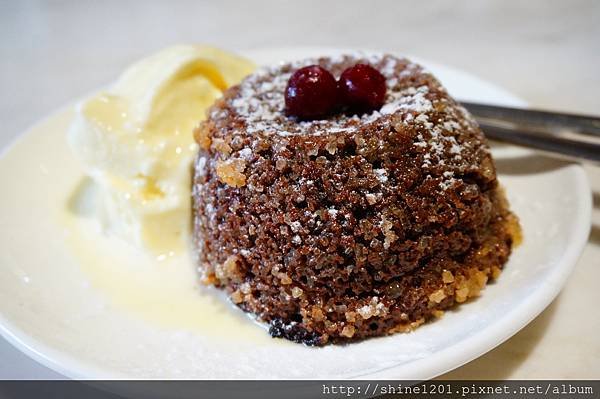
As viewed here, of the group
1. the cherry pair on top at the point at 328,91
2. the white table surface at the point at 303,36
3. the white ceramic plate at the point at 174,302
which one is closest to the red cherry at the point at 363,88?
the cherry pair on top at the point at 328,91

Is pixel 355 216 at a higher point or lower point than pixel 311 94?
→ lower

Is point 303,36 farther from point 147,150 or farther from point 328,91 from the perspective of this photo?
point 328,91

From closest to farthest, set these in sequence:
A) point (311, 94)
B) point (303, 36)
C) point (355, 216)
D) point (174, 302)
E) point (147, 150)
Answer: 1. point (355, 216)
2. point (311, 94)
3. point (174, 302)
4. point (147, 150)
5. point (303, 36)

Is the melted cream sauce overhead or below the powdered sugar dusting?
below

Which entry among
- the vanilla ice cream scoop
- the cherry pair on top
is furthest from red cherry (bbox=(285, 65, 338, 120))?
the vanilla ice cream scoop

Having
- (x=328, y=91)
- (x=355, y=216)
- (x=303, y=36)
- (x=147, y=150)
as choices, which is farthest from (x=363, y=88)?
(x=303, y=36)

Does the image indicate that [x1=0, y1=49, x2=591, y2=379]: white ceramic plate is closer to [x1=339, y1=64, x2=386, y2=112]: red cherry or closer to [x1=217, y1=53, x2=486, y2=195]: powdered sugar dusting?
[x1=217, y1=53, x2=486, y2=195]: powdered sugar dusting

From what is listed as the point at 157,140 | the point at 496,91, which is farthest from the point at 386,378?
the point at 496,91
